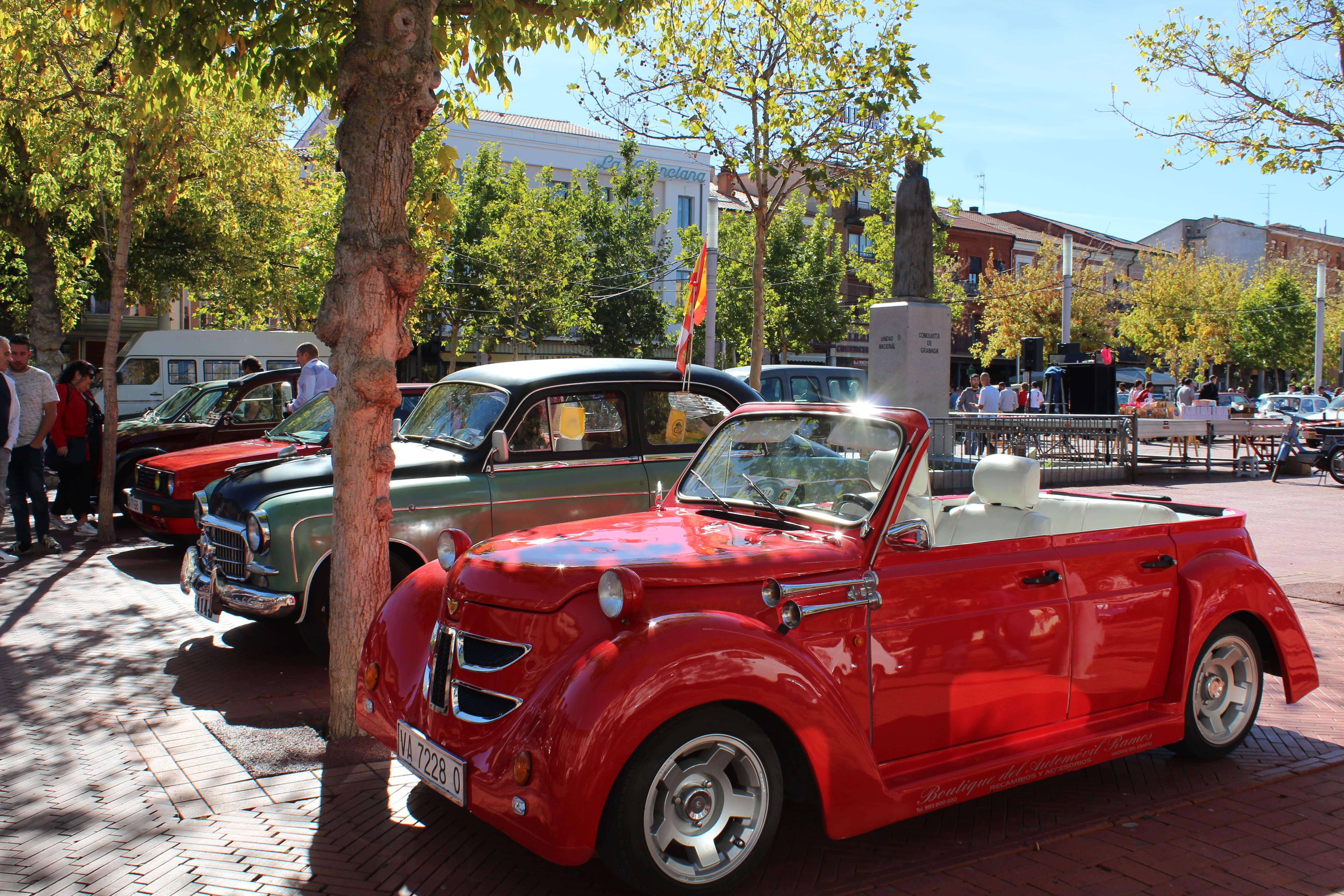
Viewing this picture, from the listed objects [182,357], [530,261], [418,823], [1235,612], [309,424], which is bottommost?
[418,823]

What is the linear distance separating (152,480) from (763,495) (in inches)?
290

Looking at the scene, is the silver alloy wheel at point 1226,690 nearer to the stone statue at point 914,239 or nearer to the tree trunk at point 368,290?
the tree trunk at point 368,290

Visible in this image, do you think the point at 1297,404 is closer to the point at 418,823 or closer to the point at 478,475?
A: the point at 478,475

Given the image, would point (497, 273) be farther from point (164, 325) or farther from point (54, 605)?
point (54, 605)

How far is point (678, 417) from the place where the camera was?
24.0ft

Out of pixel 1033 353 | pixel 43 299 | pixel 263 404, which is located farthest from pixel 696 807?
pixel 1033 353

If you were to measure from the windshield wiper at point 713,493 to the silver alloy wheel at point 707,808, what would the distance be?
1215 mm

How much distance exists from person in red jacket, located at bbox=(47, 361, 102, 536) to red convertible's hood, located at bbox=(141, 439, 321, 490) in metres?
1.72

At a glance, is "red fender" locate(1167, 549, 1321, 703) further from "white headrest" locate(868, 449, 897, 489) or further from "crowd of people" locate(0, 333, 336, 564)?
"crowd of people" locate(0, 333, 336, 564)

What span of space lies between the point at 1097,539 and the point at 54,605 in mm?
7643

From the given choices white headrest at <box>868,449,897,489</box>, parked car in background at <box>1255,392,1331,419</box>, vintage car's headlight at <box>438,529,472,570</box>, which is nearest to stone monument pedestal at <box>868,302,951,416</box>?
white headrest at <box>868,449,897,489</box>

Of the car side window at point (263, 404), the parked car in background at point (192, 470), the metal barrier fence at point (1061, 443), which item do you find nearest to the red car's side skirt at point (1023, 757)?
the parked car in background at point (192, 470)

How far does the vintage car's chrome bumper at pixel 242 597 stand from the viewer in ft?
19.2

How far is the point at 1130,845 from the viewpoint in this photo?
379 centimetres
